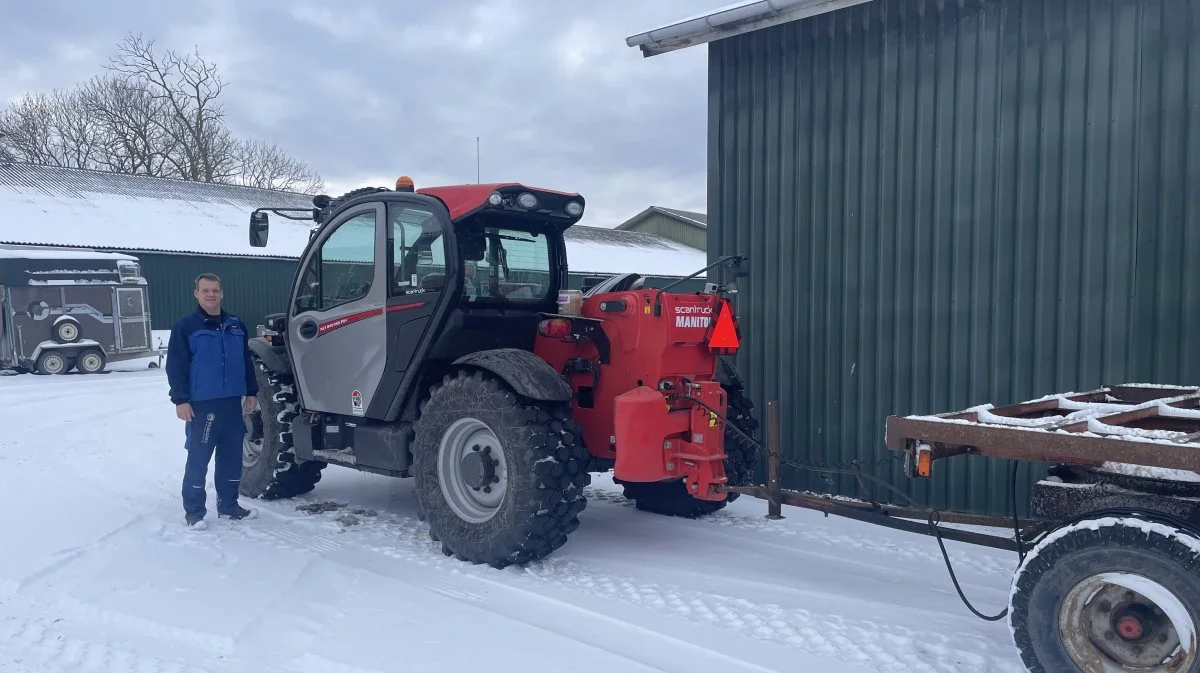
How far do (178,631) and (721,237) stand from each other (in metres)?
5.35

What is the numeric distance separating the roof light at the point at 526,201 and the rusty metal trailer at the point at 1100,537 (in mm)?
2679

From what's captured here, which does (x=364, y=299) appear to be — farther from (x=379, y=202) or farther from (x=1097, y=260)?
(x=1097, y=260)

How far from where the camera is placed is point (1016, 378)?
5.88 m

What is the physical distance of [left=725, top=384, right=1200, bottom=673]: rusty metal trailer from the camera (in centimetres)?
287

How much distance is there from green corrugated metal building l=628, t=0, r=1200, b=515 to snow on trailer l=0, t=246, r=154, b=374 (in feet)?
43.5

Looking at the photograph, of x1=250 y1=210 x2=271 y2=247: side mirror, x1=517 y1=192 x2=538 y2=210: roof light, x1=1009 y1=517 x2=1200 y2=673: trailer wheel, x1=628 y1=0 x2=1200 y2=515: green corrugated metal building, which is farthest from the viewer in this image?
→ x1=250 y1=210 x2=271 y2=247: side mirror

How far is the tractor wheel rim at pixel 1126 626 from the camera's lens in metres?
2.87

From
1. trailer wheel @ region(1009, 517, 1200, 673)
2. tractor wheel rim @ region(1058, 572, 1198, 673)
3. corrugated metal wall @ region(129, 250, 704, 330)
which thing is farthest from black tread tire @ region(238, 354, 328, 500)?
corrugated metal wall @ region(129, 250, 704, 330)

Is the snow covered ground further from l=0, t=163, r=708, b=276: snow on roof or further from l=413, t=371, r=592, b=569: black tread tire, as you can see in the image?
l=0, t=163, r=708, b=276: snow on roof

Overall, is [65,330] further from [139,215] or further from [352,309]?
[352,309]

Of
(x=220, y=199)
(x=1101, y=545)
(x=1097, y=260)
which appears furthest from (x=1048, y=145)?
(x=220, y=199)

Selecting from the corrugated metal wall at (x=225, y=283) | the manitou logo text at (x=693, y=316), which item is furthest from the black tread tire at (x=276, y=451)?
the corrugated metal wall at (x=225, y=283)

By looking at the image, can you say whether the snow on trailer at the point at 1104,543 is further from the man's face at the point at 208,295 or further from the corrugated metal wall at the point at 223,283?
the corrugated metal wall at the point at 223,283

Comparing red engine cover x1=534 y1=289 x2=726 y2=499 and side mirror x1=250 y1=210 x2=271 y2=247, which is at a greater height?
side mirror x1=250 y1=210 x2=271 y2=247
